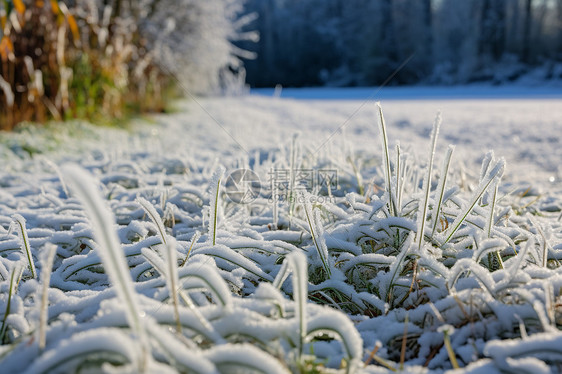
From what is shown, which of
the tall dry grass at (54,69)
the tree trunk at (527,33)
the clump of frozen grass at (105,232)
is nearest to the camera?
the clump of frozen grass at (105,232)

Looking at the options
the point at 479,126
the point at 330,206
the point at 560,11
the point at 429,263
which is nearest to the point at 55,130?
the point at 330,206

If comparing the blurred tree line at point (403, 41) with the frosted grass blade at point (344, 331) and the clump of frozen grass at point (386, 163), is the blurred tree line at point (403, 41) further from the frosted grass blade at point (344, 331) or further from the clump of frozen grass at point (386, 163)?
the frosted grass blade at point (344, 331)

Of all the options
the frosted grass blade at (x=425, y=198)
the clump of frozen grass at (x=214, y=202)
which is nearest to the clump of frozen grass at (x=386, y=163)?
the frosted grass blade at (x=425, y=198)

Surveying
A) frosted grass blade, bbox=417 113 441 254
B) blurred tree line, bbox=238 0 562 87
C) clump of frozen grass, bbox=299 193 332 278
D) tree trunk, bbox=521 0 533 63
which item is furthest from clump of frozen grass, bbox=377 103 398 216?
tree trunk, bbox=521 0 533 63

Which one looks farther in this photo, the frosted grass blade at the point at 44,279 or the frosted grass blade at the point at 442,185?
the frosted grass blade at the point at 442,185

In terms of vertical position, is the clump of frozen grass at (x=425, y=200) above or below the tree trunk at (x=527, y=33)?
below

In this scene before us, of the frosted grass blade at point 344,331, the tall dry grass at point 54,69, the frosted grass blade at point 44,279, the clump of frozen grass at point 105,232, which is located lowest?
the frosted grass blade at point 344,331
